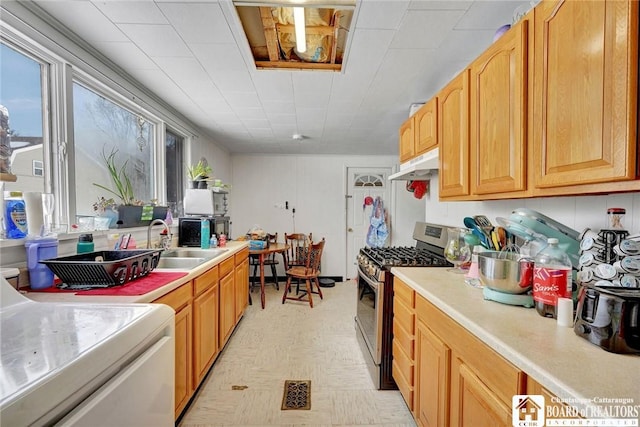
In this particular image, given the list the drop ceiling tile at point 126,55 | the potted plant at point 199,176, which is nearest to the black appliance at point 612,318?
the drop ceiling tile at point 126,55

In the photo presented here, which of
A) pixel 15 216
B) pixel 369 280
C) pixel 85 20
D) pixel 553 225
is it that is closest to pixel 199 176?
pixel 85 20

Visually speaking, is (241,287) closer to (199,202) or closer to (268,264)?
(199,202)

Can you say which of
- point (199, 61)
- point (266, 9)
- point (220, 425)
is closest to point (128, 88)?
point (199, 61)

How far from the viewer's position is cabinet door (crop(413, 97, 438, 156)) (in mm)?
1950

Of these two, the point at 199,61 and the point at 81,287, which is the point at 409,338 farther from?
the point at 199,61

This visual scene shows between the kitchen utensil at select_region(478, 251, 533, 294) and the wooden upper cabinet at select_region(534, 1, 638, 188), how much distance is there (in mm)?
322

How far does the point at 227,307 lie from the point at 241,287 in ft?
Result: 1.80

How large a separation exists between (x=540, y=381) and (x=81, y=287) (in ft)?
5.77

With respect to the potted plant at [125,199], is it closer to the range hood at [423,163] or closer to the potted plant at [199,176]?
the potted plant at [199,176]

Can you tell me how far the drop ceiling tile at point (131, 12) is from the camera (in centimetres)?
134

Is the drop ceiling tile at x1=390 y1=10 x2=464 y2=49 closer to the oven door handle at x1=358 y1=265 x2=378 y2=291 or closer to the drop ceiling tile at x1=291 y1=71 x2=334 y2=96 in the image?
the drop ceiling tile at x1=291 y1=71 x2=334 y2=96

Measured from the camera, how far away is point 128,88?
211cm

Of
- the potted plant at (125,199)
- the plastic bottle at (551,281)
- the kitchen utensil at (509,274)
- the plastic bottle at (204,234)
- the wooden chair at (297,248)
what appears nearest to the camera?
the plastic bottle at (551,281)

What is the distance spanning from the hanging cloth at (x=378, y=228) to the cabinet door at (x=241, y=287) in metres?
2.35
